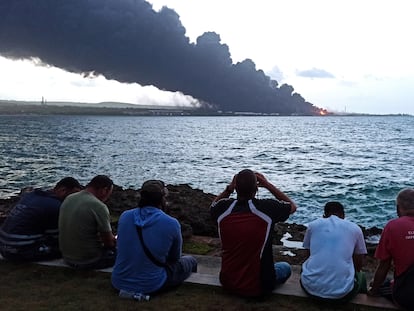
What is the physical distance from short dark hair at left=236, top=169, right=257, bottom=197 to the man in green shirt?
2019 millimetres

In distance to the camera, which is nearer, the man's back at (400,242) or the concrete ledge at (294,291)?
the man's back at (400,242)

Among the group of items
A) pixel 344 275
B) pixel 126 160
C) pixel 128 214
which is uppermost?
pixel 128 214

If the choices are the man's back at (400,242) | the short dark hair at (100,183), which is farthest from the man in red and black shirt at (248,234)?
the short dark hair at (100,183)

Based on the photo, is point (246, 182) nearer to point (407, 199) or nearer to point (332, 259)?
point (332, 259)

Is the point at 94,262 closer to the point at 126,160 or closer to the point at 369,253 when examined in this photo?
the point at 369,253

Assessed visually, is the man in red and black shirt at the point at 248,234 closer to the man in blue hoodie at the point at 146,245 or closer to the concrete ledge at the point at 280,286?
the concrete ledge at the point at 280,286

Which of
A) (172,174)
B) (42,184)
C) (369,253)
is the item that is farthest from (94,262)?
(172,174)

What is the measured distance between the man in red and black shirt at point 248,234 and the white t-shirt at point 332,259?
448 mm

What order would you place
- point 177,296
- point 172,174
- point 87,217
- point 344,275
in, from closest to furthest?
point 344,275 < point 177,296 < point 87,217 < point 172,174

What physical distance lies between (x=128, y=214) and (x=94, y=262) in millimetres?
1464

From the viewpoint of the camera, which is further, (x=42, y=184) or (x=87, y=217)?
(x=42, y=184)

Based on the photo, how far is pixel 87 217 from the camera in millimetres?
6152

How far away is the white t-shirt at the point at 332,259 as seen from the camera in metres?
5.14

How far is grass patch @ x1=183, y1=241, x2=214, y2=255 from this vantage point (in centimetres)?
867
